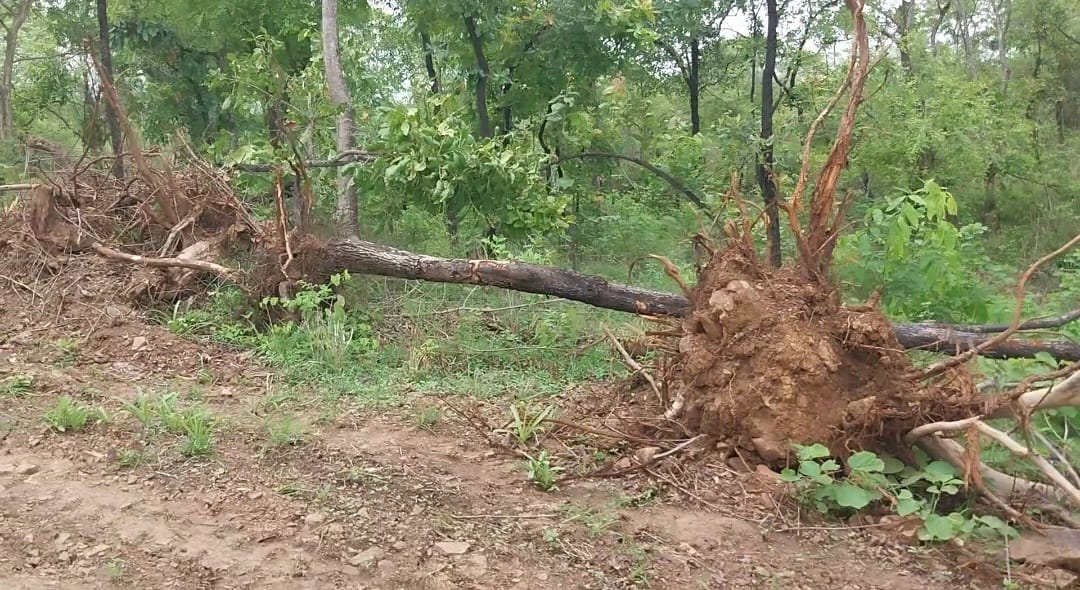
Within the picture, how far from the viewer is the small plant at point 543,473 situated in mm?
3469

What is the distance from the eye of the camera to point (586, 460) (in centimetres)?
373

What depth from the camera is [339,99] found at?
7.36m

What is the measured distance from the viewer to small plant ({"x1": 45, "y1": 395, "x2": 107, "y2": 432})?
3.69 metres

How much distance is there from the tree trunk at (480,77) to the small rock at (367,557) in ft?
20.3

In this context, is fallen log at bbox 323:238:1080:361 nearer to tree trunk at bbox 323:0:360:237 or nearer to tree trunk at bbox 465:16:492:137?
tree trunk at bbox 323:0:360:237

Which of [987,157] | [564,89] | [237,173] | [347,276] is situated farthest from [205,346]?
[987,157]

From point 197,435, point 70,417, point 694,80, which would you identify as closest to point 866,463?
point 197,435

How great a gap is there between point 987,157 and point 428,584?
13.1 metres

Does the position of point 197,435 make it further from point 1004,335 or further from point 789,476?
point 1004,335

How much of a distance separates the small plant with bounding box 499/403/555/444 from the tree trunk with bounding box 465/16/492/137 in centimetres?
497

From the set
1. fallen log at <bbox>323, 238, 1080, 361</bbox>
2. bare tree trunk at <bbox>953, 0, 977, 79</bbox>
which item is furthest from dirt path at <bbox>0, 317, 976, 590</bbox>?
bare tree trunk at <bbox>953, 0, 977, 79</bbox>

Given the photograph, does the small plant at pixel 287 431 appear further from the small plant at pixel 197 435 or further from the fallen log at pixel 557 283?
the fallen log at pixel 557 283

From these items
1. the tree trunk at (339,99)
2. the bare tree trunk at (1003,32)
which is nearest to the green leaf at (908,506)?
the tree trunk at (339,99)

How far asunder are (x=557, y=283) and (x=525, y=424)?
160cm
